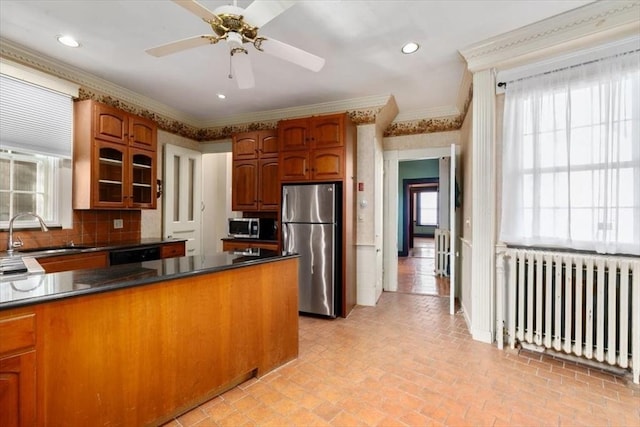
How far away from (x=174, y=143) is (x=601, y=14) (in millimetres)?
5004

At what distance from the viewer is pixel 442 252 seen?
5.89 metres

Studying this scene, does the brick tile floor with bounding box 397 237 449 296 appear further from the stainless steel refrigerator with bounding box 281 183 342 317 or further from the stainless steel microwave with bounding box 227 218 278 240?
the stainless steel microwave with bounding box 227 218 278 240

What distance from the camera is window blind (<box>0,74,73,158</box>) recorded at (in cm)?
260

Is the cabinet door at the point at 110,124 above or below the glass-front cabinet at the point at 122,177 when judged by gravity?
above

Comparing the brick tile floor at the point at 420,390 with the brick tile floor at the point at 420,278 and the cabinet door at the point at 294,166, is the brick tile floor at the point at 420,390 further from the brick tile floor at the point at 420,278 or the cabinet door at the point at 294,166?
the cabinet door at the point at 294,166

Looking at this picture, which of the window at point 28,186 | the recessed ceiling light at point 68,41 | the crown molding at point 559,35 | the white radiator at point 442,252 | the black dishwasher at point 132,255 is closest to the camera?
the crown molding at point 559,35

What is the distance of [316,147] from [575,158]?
2.51m

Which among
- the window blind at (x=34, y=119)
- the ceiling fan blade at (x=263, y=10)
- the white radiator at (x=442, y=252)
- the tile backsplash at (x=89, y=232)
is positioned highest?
the ceiling fan blade at (x=263, y=10)

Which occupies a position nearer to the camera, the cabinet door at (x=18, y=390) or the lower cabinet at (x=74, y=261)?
the cabinet door at (x=18, y=390)

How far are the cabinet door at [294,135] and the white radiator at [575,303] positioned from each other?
2547mm

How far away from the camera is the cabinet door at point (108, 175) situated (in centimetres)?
315

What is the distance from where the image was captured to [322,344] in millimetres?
2783

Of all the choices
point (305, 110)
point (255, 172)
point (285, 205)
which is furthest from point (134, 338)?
point (305, 110)

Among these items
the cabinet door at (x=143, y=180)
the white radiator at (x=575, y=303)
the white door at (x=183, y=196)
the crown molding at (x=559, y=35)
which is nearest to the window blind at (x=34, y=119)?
the cabinet door at (x=143, y=180)
